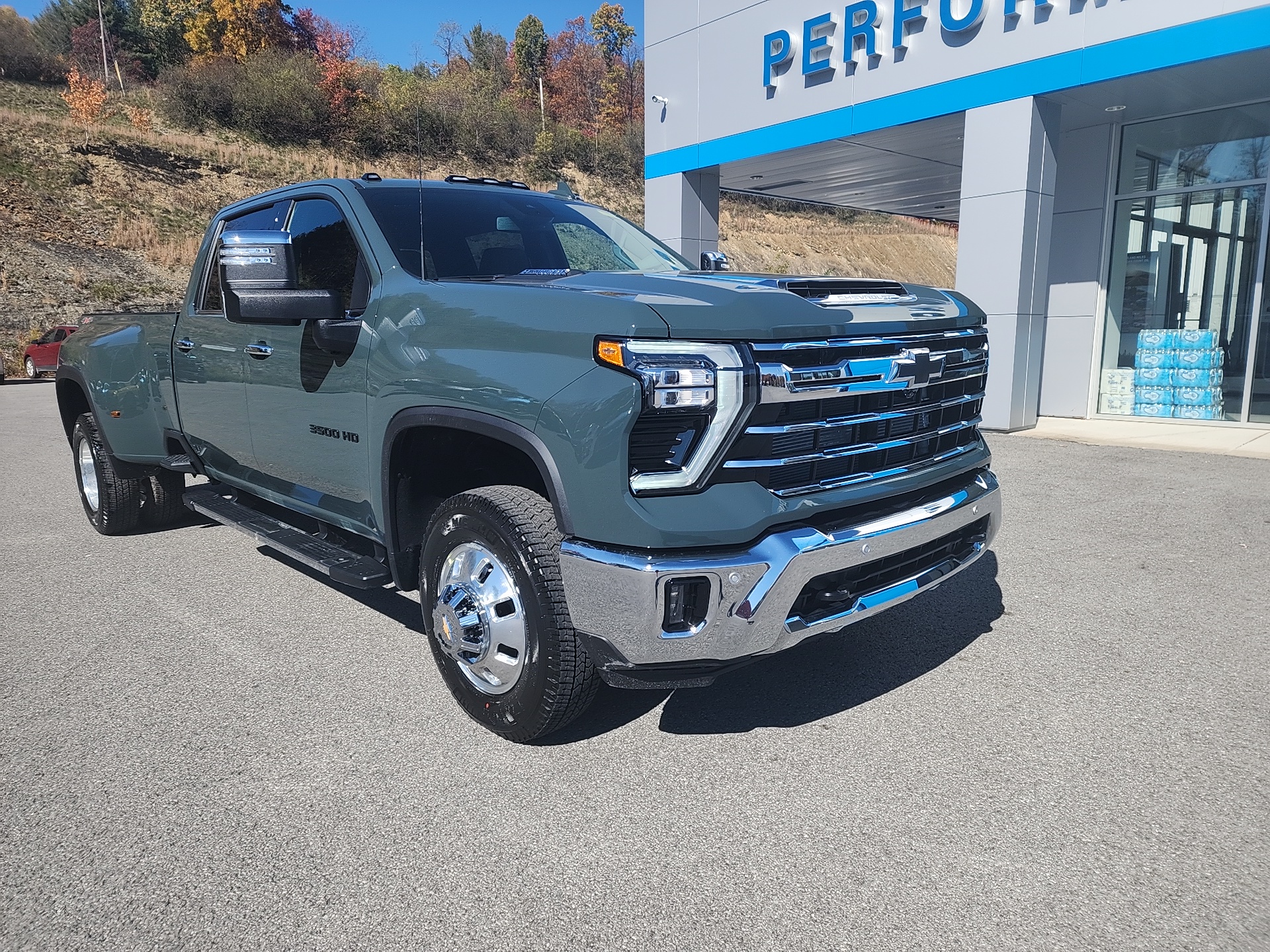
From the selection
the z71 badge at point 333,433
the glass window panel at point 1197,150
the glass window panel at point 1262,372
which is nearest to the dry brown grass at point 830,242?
the glass window panel at point 1197,150

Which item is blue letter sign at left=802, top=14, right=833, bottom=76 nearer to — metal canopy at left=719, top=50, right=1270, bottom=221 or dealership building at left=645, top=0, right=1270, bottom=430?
dealership building at left=645, top=0, right=1270, bottom=430

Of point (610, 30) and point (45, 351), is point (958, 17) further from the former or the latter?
point (610, 30)

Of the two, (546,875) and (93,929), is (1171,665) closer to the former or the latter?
(546,875)

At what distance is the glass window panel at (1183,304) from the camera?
1088 centimetres

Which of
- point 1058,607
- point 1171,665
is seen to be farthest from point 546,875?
point 1058,607

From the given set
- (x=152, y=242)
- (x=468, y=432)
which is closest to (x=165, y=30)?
(x=152, y=242)

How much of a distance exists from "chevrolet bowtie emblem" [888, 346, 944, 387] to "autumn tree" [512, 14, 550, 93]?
66.4m

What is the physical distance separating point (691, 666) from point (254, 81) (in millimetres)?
48447

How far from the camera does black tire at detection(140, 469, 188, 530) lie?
19.3ft

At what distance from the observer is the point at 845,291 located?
2984mm

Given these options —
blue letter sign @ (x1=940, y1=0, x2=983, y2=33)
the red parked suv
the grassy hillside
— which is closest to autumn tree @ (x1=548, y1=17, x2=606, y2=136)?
the grassy hillside

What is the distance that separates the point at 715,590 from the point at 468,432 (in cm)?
109

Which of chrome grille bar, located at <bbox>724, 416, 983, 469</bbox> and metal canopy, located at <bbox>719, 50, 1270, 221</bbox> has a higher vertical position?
metal canopy, located at <bbox>719, 50, 1270, 221</bbox>

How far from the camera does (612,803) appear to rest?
8.75 ft
